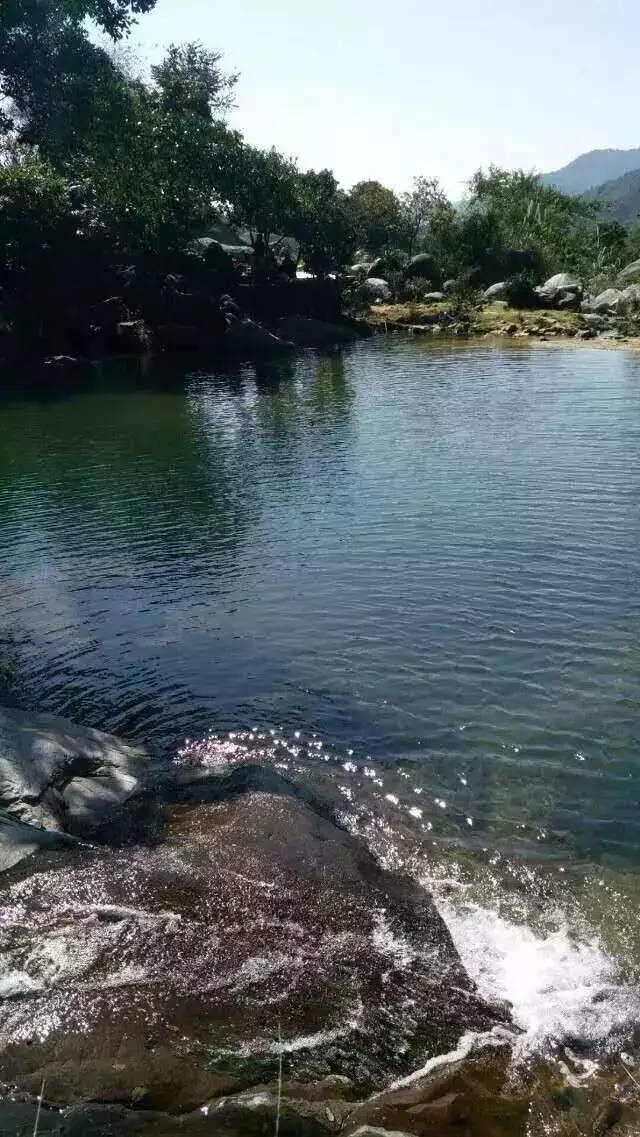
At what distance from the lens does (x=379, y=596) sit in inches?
585

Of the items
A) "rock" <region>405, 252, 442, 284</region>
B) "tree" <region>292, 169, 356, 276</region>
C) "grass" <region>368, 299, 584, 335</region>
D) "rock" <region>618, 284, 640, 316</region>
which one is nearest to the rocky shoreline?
"grass" <region>368, 299, 584, 335</region>

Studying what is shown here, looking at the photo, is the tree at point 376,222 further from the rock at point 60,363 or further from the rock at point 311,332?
the rock at point 60,363

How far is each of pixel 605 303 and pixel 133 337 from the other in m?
36.9

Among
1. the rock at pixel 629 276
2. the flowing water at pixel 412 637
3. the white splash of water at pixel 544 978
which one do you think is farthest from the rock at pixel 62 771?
the rock at pixel 629 276

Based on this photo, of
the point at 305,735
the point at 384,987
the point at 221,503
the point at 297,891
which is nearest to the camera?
the point at 384,987

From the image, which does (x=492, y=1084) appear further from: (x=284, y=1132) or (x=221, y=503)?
(x=221, y=503)

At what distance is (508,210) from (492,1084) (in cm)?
9574

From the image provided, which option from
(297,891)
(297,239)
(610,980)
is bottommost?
(610,980)

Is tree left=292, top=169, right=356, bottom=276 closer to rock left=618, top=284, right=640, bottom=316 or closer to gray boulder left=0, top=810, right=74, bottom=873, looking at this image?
rock left=618, top=284, right=640, bottom=316

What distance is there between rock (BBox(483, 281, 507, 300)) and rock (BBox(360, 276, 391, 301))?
30.5 ft

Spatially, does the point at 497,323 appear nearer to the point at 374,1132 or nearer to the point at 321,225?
the point at 321,225

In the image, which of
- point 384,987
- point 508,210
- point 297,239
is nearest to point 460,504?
point 384,987

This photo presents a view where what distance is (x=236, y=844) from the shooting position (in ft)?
26.0

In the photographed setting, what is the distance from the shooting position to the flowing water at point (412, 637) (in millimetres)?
7844
